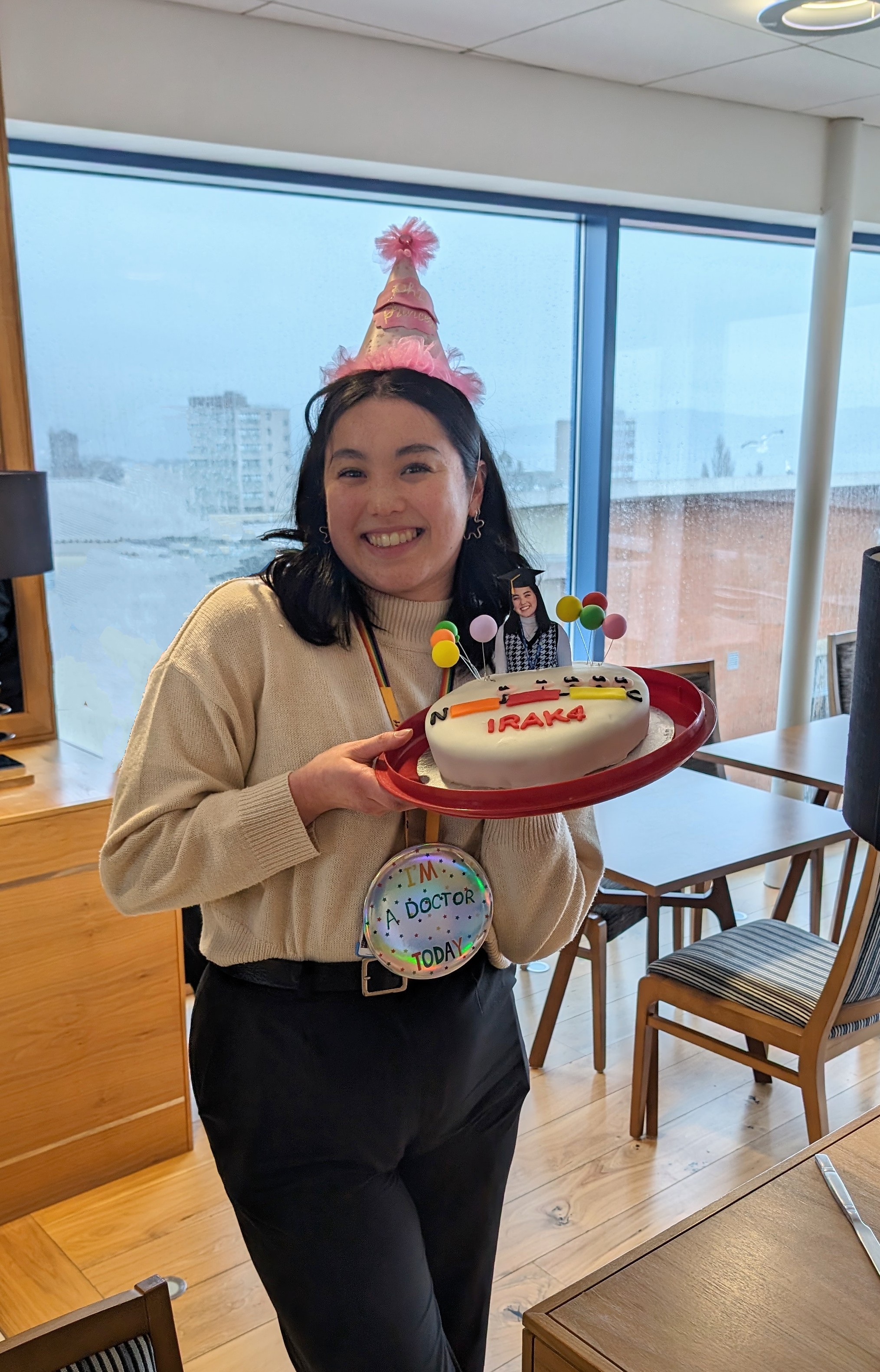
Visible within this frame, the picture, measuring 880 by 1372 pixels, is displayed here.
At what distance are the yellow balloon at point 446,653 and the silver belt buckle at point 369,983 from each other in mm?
324

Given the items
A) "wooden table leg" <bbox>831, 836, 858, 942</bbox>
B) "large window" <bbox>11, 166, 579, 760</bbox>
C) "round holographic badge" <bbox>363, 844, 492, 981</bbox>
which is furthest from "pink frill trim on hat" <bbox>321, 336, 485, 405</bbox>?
"wooden table leg" <bbox>831, 836, 858, 942</bbox>

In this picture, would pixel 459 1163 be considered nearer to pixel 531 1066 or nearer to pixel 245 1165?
pixel 245 1165

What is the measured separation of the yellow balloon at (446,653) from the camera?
3.79ft

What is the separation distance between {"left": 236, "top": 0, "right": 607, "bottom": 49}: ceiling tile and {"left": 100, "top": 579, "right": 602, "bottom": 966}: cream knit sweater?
207 cm

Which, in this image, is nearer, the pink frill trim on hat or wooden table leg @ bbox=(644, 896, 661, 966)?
the pink frill trim on hat

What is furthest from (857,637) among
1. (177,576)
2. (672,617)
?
(672,617)

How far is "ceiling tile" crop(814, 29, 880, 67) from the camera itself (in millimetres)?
3078

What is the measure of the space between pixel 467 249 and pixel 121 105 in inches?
50.8

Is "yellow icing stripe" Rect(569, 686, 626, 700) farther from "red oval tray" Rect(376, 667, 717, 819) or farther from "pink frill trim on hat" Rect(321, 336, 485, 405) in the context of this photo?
"pink frill trim on hat" Rect(321, 336, 485, 405)

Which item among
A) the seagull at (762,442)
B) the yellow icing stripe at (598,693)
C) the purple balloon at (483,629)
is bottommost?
the yellow icing stripe at (598,693)

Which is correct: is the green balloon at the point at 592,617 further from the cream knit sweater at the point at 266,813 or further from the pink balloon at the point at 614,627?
the cream knit sweater at the point at 266,813

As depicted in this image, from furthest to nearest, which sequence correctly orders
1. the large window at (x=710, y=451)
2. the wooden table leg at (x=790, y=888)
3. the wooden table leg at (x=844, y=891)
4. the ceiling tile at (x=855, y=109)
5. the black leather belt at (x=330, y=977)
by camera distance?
the large window at (x=710, y=451), the ceiling tile at (x=855, y=109), the wooden table leg at (x=844, y=891), the wooden table leg at (x=790, y=888), the black leather belt at (x=330, y=977)

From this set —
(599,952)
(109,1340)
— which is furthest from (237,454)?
(109,1340)

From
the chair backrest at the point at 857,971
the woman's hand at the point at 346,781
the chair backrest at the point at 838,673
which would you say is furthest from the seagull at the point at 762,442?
the woman's hand at the point at 346,781
